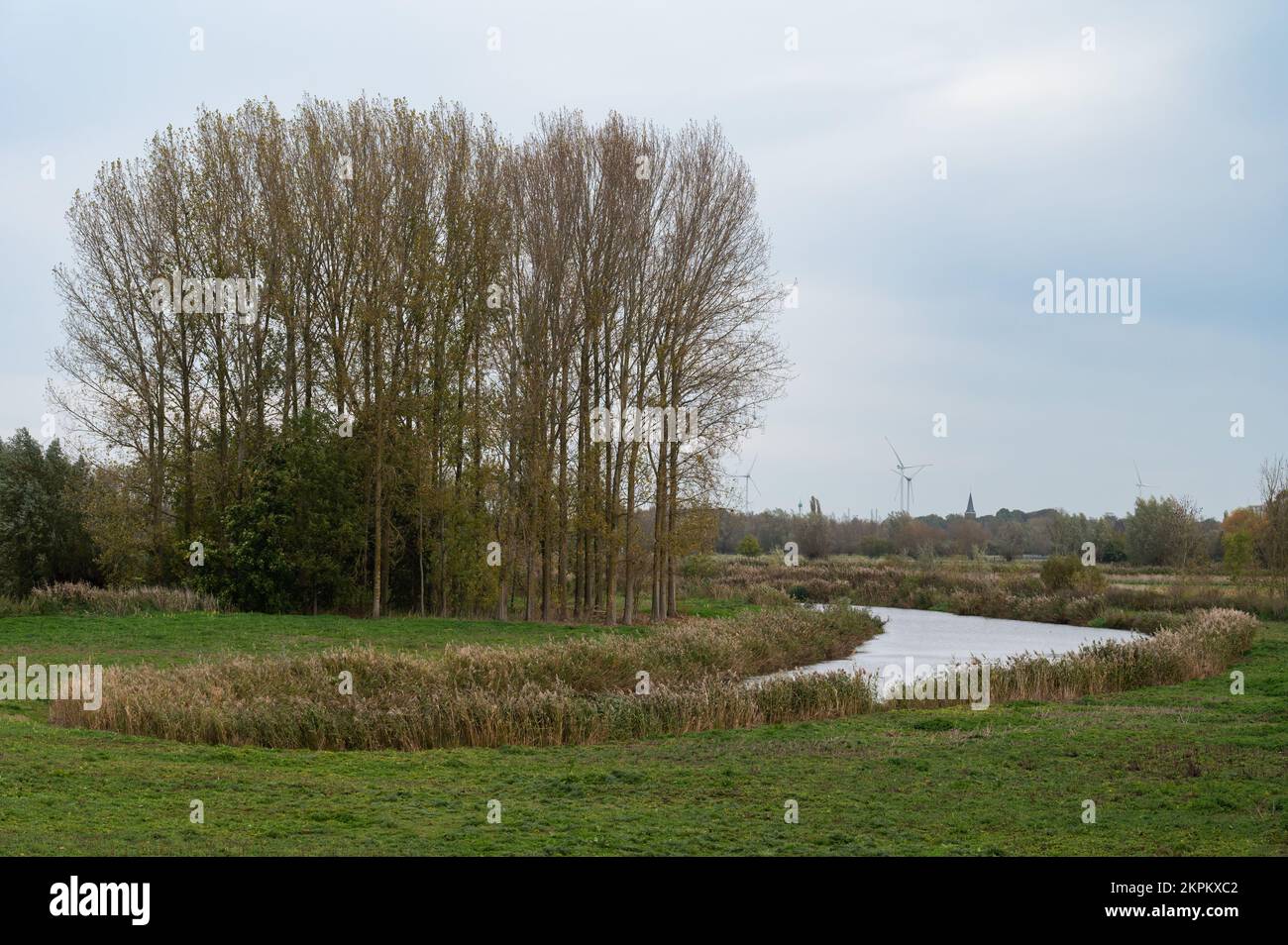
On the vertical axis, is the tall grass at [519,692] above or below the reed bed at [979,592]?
above

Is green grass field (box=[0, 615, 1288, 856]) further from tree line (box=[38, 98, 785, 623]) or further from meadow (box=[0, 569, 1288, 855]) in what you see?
tree line (box=[38, 98, 785, 623])

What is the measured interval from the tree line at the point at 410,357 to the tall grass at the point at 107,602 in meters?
1.55

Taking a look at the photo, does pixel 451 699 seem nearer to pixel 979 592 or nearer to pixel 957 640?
pixel 957 640

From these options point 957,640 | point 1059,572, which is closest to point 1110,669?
point 957,640

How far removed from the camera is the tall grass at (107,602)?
113 feet

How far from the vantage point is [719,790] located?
43.2 feet

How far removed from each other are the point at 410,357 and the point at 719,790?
1107 inches

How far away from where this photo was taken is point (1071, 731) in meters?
16.6

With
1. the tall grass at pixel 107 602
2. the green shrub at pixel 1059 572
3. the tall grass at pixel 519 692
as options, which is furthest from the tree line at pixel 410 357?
the green shrub at pixel 1059 572

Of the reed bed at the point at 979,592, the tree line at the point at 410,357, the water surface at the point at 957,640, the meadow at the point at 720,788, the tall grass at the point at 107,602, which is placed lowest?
the water surface at the point at 957,640

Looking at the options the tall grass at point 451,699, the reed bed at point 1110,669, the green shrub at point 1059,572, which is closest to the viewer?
the tall grass at point 451,699

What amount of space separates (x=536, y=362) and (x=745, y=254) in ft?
29.2

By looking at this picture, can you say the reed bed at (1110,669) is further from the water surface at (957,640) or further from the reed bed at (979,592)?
the reed bed at (979,592)

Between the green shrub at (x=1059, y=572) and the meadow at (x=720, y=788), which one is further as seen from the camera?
the green shrub at (x=1059, y=572)
